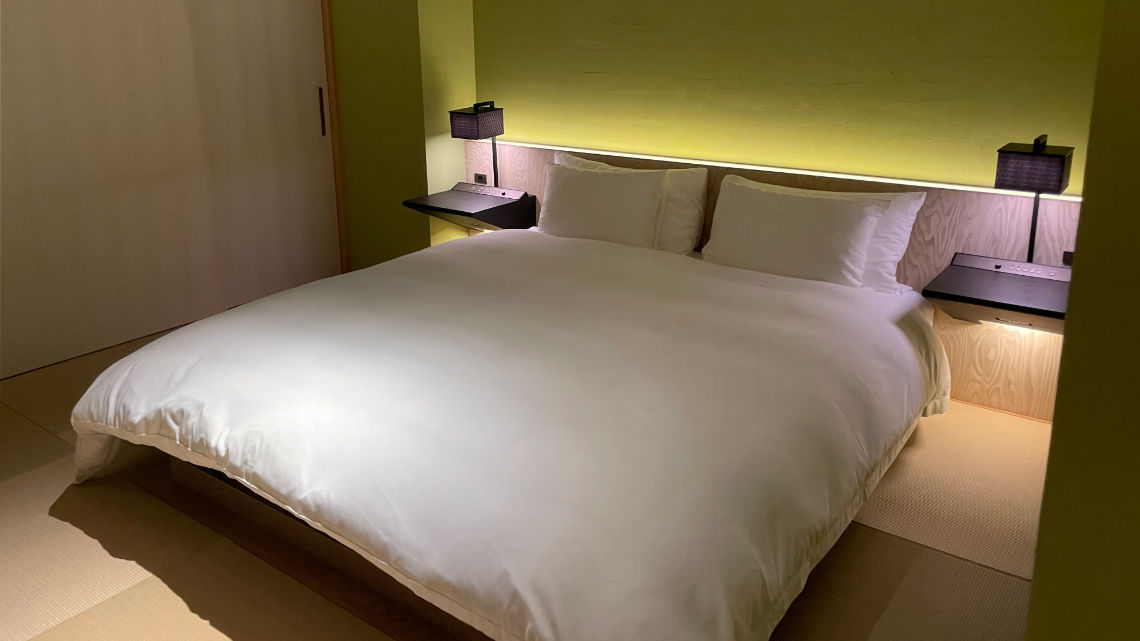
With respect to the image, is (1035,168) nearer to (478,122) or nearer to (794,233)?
(794,233)

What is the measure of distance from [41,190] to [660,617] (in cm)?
334

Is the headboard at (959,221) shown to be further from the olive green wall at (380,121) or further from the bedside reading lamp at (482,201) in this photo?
the olive green wall at (380,121)

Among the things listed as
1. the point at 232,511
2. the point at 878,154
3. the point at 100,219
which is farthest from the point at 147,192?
the point at 878,154

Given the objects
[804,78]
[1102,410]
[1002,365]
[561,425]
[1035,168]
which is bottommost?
[1002,365]

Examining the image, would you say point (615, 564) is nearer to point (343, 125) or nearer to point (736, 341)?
point (736, 341)

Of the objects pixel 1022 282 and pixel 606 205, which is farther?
pixel 606 205

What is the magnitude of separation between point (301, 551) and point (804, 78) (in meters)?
2.46

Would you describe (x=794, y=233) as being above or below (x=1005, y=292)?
above

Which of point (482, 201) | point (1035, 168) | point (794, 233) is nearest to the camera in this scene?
point (1035, 168)

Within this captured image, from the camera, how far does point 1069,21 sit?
2.72m

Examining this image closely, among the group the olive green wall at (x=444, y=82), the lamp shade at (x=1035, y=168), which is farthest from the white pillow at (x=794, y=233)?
the olive green wall at (x=444, y=82)

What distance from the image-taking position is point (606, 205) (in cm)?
358

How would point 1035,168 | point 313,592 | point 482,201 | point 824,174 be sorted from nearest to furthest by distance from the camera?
point 313,592, point 1035,168, point 824,174, point 482,201

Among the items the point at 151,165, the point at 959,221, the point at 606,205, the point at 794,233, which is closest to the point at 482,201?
the point at 606,205
